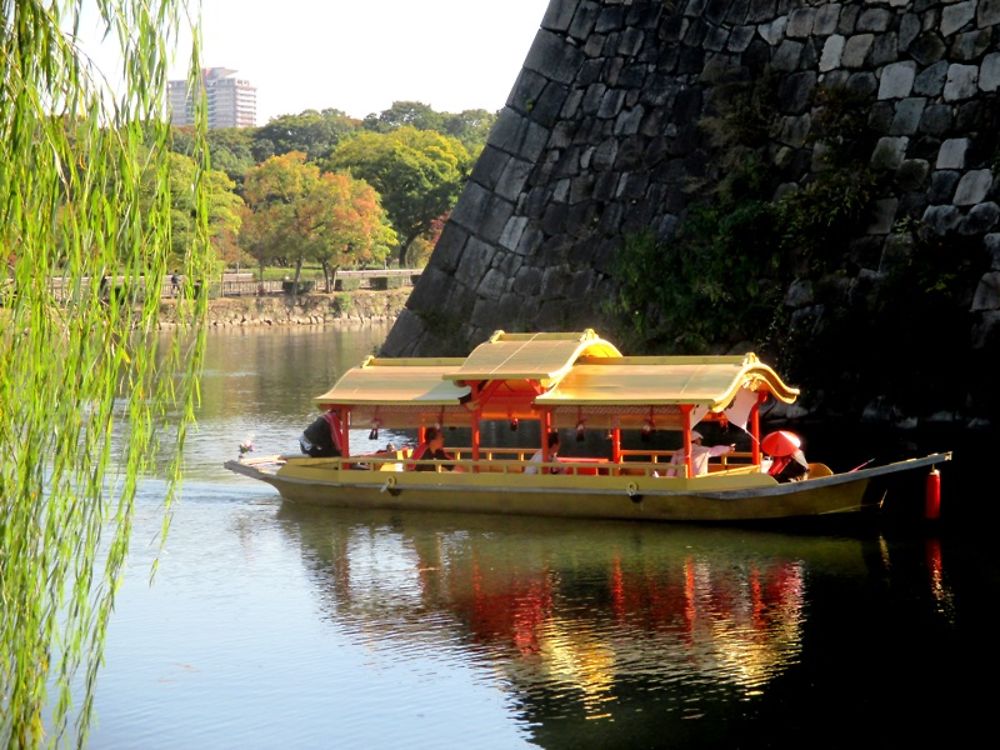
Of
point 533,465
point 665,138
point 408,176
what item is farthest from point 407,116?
point 533,465

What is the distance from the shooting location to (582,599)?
58.8 feet

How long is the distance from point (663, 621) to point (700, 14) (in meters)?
20.2

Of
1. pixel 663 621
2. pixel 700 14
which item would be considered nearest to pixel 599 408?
pixel 663 621

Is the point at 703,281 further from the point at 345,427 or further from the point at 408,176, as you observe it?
the point at 408,176

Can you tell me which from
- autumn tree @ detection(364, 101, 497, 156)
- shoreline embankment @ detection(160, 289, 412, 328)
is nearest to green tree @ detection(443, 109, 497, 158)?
autumn tree @ detection(364, 101, 497, 156)

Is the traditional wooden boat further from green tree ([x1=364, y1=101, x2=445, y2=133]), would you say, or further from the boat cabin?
green tree ([x1=364, y1=101, x2=445, y2=133])

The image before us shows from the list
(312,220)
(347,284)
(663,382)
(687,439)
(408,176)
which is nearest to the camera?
(687,439)

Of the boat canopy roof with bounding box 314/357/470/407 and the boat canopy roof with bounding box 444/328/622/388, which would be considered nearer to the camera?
the boat canopy roof with bounding box 444/328/622/388

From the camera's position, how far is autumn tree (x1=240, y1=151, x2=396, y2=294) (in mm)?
88312

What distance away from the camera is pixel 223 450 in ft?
96.8

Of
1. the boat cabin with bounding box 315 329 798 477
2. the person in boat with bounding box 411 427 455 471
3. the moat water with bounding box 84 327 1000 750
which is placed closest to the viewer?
the moat water with bounding box 84 327 1000 750

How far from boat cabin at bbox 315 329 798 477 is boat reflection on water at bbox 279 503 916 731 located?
1.44 m

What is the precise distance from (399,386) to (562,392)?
9.55 feet

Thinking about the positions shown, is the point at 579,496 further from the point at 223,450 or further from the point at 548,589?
the point at 223,450
